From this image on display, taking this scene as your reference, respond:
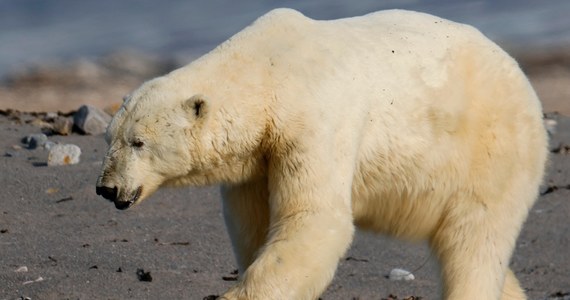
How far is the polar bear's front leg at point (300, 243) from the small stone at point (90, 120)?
570 centimetres

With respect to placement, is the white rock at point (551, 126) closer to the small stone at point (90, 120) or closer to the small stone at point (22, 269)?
the small stone at point (90, 120)

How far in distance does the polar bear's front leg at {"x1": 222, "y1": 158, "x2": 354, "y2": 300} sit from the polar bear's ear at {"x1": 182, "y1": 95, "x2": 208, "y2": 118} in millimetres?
398

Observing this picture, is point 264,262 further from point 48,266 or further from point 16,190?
point 16,190

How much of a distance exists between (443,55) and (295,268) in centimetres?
129

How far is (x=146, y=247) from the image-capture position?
7.77 m

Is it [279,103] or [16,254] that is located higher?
[279,103]

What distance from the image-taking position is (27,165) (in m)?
9.45

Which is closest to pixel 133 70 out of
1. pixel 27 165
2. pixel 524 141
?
pixel 27 165

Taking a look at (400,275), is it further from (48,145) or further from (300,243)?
(48,145)

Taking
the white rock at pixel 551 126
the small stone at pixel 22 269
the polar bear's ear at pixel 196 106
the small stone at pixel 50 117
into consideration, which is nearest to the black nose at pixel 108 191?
the polar bear's ear at pixel 196 106

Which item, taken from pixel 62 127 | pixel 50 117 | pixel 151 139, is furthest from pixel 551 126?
pixel 151 139

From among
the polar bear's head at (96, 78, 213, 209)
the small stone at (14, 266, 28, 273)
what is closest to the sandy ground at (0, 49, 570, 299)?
the small stone at (14, 266, 28, 273)

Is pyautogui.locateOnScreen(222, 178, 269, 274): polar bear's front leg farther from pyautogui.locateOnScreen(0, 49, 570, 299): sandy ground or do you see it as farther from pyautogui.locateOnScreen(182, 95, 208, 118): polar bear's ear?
pyautogui.locateOnScreen(0, 49, 570, 299): sandy ground

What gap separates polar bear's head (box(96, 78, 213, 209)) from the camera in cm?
504
